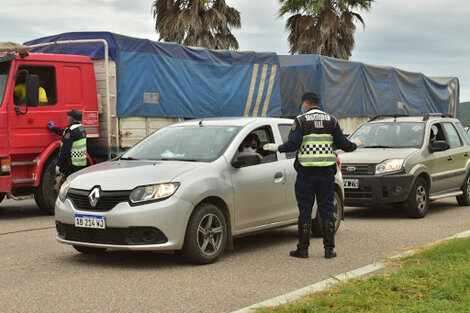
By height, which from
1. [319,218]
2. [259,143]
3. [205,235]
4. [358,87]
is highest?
[358,87]

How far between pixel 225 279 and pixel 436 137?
7.68m

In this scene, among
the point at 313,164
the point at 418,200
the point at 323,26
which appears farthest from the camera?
the point at 323,26

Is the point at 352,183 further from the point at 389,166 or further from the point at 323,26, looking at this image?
the point at 323,26

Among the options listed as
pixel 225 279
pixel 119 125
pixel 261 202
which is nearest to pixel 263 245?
pixel 261 202

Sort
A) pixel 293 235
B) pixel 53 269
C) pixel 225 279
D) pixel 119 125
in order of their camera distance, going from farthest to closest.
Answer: pixel 119 125
pixel 293 235
pixel 53 269
pixel 225 279

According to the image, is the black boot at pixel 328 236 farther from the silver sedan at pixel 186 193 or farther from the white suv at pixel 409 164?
the white suv at pixel 409 164

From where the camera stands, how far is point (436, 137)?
13.8m

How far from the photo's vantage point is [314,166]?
8.31 metres

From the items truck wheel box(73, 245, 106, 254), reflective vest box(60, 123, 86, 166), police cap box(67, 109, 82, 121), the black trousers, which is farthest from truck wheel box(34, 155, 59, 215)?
the black trousers

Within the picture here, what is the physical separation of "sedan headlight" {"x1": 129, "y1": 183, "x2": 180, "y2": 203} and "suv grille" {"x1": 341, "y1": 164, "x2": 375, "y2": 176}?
18.2 ft

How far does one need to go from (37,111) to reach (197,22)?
2076 cm

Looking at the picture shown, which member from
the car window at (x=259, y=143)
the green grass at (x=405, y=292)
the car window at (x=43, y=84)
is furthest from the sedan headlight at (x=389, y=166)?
the car window at (x=43, y=84)

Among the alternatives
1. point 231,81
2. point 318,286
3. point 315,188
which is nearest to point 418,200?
point 315,188

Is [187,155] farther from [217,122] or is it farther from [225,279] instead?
[225,279]
